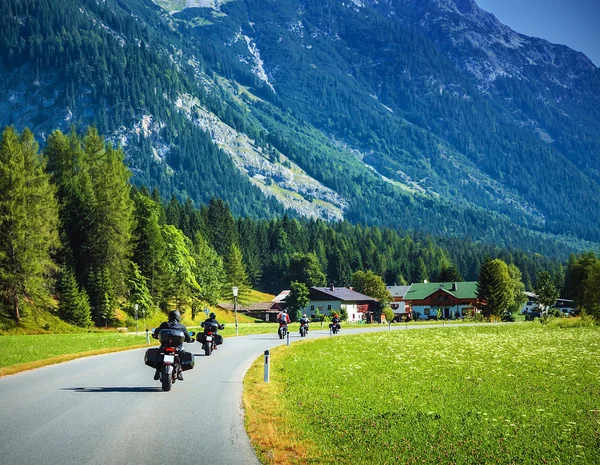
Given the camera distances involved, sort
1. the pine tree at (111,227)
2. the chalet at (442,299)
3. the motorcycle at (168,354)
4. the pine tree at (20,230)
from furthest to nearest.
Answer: the chalet at (442,299)
the pine tree at (111,227)
the pine tree at (20,230)
the motorcycle at (168,354)

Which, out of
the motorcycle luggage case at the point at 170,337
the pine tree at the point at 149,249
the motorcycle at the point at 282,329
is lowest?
the motorcycle at the point at 282,329

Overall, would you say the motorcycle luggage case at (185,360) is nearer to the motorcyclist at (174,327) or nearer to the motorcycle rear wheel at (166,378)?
the motorcyclist at (174,327)

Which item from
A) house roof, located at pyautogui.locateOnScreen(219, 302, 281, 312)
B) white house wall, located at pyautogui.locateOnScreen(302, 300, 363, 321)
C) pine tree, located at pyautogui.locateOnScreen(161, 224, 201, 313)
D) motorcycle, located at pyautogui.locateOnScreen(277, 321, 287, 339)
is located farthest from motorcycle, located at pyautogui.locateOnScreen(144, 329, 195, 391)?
house roof, located at pyautogui.locateOnScreen(219, 302, 281, 312)

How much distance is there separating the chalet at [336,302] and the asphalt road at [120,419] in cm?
10168

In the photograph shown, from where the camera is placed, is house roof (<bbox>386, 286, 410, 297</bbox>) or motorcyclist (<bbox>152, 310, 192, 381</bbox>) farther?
house roof (<bbox>386, 286, 410, 297</bbox>)

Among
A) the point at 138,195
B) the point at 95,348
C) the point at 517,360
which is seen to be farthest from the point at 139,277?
the point at 517,360

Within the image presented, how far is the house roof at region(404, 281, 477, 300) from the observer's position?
142 meters

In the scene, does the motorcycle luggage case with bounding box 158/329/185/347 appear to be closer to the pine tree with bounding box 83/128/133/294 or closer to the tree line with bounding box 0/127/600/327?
the tree line with bounding box 0/127/600/327

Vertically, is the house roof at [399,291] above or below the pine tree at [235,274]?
below

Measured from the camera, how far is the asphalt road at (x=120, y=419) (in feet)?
33.1

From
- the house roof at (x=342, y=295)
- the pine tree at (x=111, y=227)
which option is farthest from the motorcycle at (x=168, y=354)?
the house roof at (x=342, y=295)

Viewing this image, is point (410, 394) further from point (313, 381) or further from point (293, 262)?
point (293, 262)

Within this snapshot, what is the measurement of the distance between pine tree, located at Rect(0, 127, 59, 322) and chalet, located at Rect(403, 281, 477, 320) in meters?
101

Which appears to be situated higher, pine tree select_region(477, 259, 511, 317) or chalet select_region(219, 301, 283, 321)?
pine tree select_region(477, 259, 511, 317)
